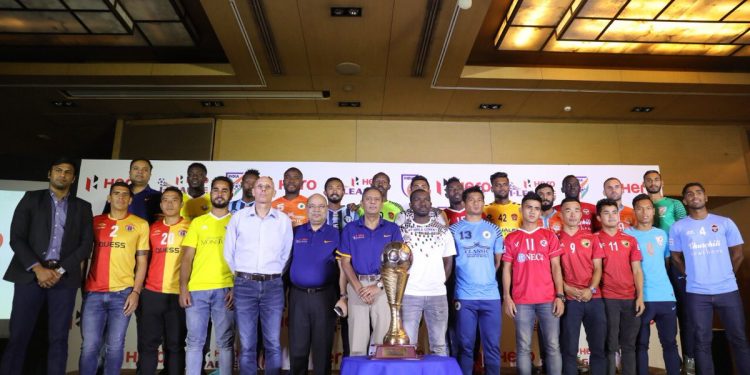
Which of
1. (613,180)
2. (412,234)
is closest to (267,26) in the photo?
(412,234)

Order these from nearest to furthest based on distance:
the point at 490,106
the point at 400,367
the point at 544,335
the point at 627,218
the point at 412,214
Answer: the point at 400,367, the point at 544,335, the point at 412,214, the point at 627,218, the point at 490,106

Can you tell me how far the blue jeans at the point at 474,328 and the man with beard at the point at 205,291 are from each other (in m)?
1.59

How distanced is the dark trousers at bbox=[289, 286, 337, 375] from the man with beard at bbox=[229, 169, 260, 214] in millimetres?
1730

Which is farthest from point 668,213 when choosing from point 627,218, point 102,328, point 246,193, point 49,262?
point 49,262

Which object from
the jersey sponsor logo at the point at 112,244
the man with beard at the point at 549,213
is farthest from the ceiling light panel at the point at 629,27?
the jersey sponsor logo at the point at 112,244

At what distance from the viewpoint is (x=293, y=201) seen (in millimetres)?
4477

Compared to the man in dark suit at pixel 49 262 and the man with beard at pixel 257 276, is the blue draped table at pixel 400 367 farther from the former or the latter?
the man in dark suit at pixel 49 262

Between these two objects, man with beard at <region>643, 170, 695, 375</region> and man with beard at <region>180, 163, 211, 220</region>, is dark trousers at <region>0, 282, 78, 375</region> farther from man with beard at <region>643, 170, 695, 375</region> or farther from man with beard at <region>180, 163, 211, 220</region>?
man with beard at <region>643, 170, 695, 375</region>

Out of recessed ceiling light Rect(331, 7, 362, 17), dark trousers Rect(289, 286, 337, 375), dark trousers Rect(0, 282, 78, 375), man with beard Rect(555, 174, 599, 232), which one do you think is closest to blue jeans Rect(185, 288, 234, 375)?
dark trousers Rect(289, 286, 337, 375)

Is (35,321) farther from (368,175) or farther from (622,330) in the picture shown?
(622,330)

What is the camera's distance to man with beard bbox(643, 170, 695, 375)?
357cm

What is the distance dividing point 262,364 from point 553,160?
17.7 feet

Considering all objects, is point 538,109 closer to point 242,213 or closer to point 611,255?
point 611,255

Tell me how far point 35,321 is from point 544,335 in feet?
11.2
